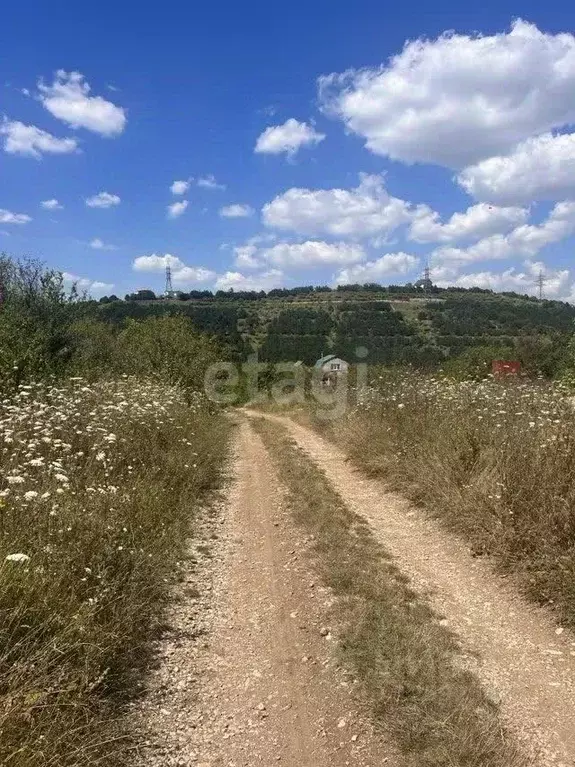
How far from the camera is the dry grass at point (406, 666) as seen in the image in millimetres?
3002

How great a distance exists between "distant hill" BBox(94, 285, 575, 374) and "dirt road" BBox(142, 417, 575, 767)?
52.9 meters

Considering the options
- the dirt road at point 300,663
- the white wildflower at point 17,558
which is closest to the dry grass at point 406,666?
the dirt road at point 300,663

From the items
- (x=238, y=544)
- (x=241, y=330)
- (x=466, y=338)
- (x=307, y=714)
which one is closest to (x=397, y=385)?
(x=238, y=544)

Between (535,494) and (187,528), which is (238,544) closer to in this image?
(187,528)

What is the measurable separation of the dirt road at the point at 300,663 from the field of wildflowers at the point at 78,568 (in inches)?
13.5

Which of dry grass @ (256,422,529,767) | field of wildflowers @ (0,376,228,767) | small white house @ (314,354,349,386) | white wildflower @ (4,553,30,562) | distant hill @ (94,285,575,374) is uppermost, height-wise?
distant hill @ (94,285,575,374)

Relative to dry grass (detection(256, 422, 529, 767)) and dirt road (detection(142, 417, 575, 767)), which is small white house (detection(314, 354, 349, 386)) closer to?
dirt road (detection(142, 417, 575, 767))

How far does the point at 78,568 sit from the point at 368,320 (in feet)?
307

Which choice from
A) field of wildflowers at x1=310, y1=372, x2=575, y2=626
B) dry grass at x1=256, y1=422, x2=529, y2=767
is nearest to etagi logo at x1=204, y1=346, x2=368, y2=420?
field of wildflowers at x1=310, y1=372, x2=575, y2=626

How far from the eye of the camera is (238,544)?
6875 mm

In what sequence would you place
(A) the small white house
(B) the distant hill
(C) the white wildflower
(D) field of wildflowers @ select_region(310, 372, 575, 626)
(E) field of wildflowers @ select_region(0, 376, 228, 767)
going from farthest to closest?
(B) the distant hill < (A) the small white house < (D) field of wildflowers @ select_region(310, 372, 575, 626) < (C) the white wildflower < (E) field of wildflowers @ select_region(0, 376, 228, 767)

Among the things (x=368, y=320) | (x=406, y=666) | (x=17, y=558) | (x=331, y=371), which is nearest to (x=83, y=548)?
(x=17, y=558)

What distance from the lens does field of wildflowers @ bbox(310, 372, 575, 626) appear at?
5.11 m

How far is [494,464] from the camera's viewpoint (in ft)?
22.1
